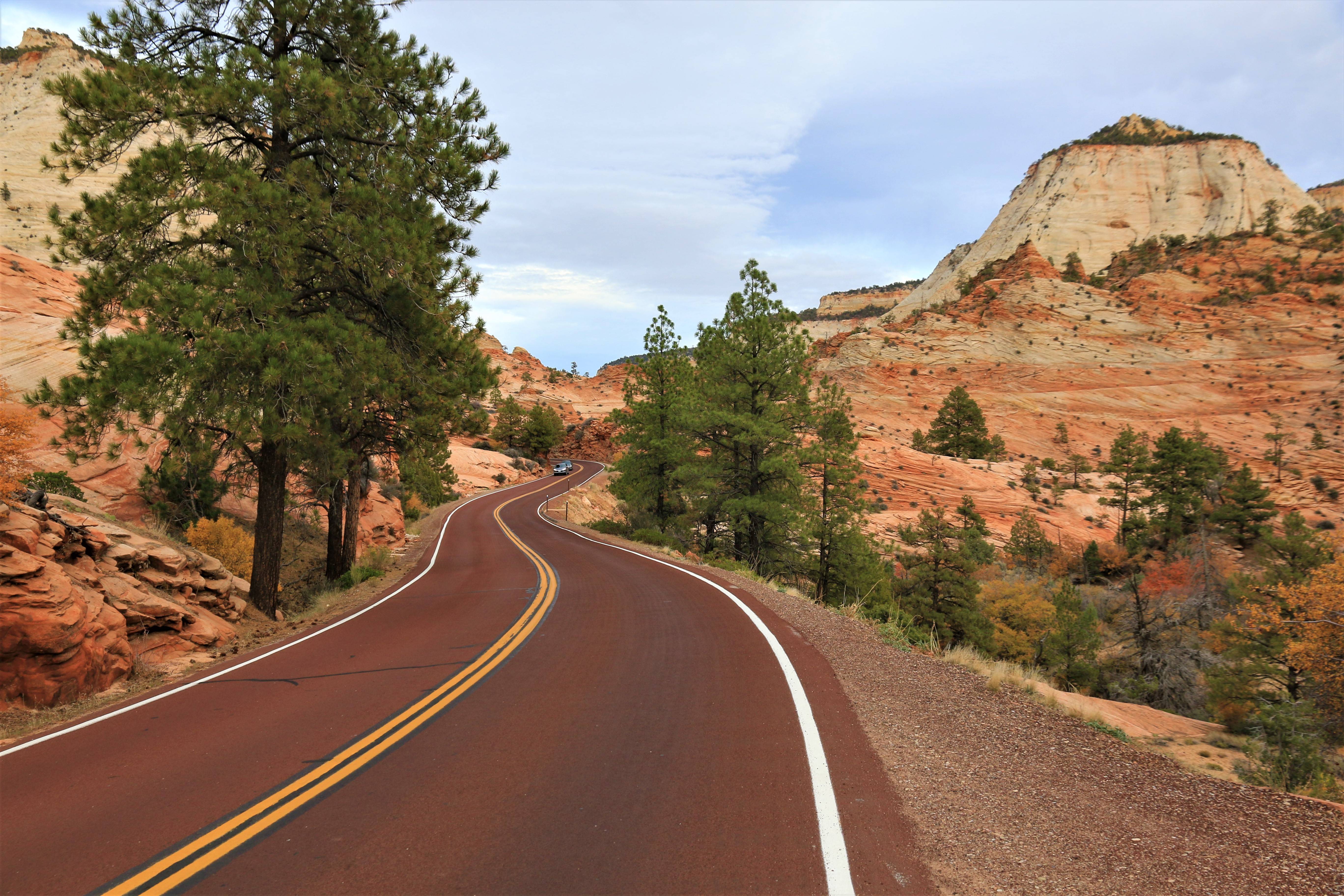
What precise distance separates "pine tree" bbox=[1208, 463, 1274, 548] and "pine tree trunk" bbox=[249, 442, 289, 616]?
41.5 m

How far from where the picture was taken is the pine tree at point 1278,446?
46.4m

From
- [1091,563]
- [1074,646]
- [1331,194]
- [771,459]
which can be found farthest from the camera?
[1331,194]

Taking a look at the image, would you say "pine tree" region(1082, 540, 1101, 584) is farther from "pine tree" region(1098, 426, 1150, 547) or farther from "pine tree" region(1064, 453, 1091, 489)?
"pine tree" region(1064, 453, 1091, 489)

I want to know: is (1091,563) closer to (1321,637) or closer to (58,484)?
(1321,637)

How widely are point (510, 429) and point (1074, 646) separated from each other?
197 feet

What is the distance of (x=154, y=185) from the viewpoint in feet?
29.6

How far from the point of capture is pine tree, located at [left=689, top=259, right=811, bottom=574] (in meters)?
20.6

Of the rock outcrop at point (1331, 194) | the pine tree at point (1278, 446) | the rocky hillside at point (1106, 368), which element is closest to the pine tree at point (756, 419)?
the rocky hillside at point (1106, 368)

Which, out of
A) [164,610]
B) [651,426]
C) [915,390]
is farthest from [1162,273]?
[164,610]

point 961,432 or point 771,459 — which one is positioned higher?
point 961,432

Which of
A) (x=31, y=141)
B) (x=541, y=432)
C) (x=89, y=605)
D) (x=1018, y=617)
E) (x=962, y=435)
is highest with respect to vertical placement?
(x=31, y=141)

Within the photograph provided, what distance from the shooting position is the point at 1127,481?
131ft

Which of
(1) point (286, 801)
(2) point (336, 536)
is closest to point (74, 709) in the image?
(1) point (286, 801)

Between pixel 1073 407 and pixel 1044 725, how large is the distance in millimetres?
67619
